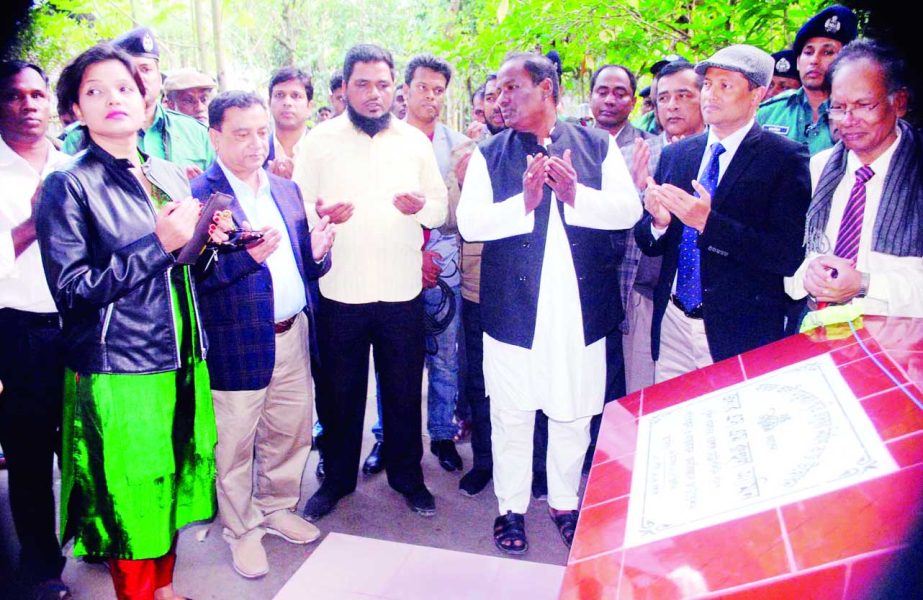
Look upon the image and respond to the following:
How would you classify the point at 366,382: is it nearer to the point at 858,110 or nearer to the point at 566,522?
the point at 566,522

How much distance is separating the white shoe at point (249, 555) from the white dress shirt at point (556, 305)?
125 centimetres

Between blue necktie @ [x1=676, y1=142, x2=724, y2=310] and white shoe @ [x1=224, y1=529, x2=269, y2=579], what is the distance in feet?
6.99

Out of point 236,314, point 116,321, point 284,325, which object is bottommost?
point 284,325

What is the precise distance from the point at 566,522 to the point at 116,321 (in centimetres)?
206

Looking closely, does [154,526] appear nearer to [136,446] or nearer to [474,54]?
[136,446]

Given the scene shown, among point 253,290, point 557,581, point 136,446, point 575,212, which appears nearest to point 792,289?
point 575,212

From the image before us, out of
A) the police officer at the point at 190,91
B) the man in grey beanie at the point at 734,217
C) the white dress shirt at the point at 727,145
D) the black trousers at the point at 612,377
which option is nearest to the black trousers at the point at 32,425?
the black trousers at the point at 612,377

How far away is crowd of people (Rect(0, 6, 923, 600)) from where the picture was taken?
6.66 feet

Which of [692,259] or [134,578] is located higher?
[692,259]

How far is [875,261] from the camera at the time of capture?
201 centimetres

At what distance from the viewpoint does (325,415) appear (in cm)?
326

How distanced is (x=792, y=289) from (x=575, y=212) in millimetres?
886

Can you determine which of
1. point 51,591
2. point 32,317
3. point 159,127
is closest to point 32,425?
point 32,317

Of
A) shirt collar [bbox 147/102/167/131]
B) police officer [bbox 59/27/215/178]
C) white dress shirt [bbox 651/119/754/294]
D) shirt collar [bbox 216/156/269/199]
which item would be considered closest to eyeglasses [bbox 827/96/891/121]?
white dress shirt [bbox 651/119/754/294]
